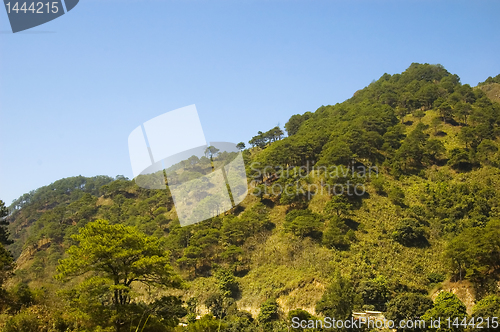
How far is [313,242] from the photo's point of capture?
1227 inches

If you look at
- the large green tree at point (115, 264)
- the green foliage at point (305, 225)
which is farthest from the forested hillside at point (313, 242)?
the green foliage at point (305, 225)

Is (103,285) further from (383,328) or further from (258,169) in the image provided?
(258,169)

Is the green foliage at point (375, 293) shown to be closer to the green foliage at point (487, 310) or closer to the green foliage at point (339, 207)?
the green foliage at point (487, 310)

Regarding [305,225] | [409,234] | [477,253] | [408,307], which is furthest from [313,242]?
[477,253]

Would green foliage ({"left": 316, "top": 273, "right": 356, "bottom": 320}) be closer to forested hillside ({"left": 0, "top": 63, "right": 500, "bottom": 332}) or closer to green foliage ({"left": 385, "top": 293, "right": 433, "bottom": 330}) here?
forested hillside ({"left": 0, "top": 63, "right": 500, "bottom": 332})

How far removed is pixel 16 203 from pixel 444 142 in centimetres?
10920

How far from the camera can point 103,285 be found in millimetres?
10617

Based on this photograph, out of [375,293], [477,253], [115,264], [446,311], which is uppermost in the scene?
[115,264]

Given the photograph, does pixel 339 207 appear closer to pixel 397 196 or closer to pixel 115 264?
pixel 397 196

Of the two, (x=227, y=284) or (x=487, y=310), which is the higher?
(x=487, y=310)

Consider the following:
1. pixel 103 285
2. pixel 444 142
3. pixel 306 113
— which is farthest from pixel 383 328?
pixel 306 113

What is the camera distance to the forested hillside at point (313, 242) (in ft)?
36.2

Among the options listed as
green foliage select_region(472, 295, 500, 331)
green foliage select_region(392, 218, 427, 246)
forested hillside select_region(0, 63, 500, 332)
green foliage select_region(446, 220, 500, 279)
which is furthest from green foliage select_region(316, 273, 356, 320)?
green foliage select_region(392, 218, 427, 246)

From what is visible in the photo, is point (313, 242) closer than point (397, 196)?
Yes
